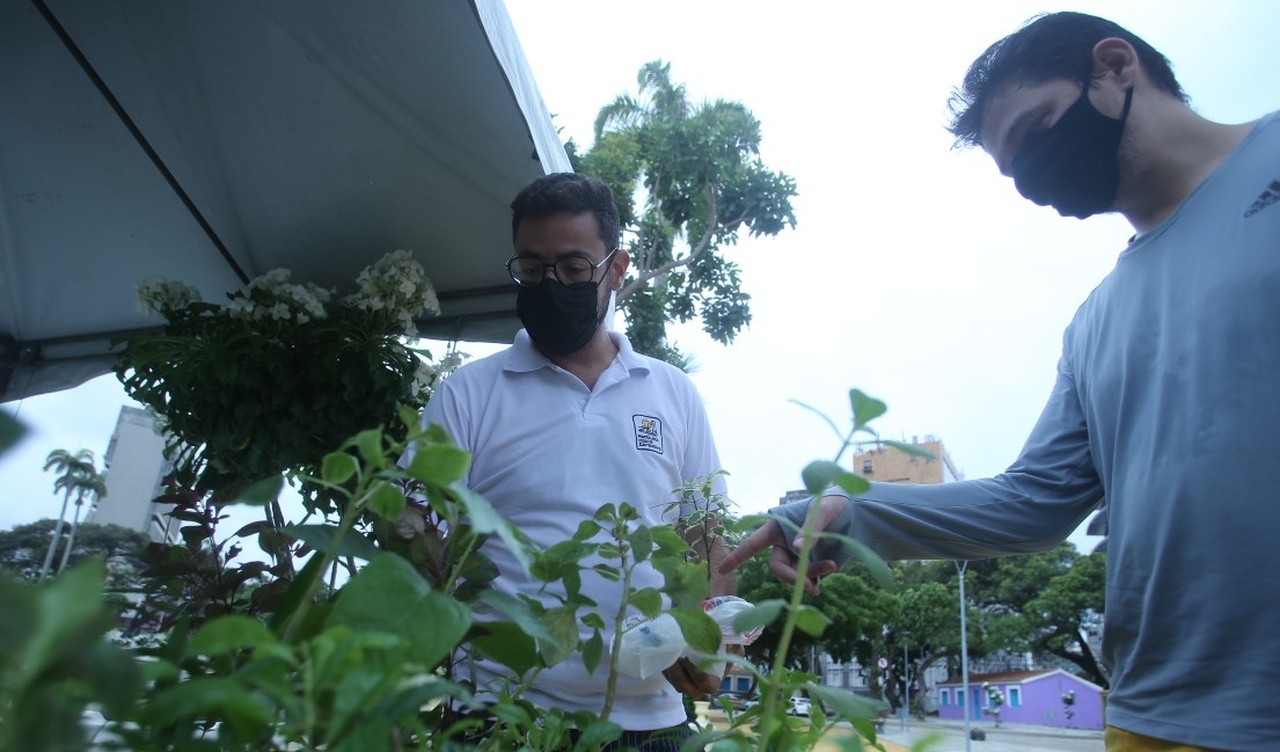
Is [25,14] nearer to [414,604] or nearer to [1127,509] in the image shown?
[414,604]

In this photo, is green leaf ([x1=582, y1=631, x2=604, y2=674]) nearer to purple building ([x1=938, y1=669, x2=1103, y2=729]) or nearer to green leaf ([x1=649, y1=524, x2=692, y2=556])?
green leaf ([x1=649, y1=524, x2=692, y2=556])

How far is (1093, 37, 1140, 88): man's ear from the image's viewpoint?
143cm

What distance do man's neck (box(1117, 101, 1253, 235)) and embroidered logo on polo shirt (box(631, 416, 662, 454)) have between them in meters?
0.94

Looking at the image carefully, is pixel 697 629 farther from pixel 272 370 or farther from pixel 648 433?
pixel 272 370

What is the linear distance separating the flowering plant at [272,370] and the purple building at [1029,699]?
4204 cm

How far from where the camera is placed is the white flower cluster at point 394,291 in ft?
7.86

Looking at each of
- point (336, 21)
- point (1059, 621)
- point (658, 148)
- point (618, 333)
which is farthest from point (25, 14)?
point (1059, 621)

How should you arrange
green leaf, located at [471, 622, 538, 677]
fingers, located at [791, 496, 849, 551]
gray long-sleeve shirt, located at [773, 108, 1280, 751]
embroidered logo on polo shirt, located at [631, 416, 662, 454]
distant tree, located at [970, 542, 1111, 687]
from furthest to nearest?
distant tree, located at [970, 542, 1111, 687], embroidered logo on polo shirt, located at [631, 416, 662, 454], fingers, located at [791, 496, 849, 551], gray long-sleeve shirt, located at [773, 108, 1280, 751], green leaf, located at [471, 622, 538, 677]

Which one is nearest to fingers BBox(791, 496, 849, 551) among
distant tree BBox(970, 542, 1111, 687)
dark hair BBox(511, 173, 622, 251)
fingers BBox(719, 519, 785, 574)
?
fingers BBox(719, 519, 785, 574)

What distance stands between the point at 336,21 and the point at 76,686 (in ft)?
6.56

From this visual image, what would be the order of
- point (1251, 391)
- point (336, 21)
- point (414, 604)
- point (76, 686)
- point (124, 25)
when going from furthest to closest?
1. point (124, 25)
2. point (336, 21)
3. point (1251, 391)
4. point (414, 604)
5. point (76, 686)

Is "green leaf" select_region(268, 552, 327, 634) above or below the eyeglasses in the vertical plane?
below

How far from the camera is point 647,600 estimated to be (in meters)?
0.70

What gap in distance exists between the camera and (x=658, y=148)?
12531 mm
